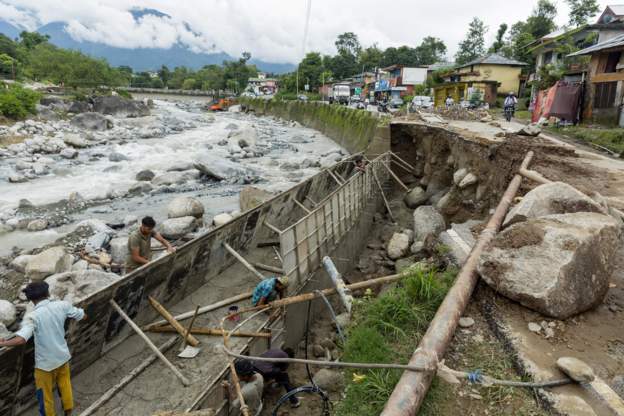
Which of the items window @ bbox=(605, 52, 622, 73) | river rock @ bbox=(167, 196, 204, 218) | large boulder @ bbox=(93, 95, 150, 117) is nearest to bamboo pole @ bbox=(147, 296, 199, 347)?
river rock @ bbox=(167, 196, 204, 218)

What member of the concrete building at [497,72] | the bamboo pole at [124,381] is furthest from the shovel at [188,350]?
the concrete building at [497,72]

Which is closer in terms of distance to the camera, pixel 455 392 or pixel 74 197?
pixel 455 392

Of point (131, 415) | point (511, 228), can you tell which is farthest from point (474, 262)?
point (131, 415)

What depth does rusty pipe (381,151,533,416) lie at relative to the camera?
3053 mm

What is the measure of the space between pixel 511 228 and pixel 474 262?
58 centimetres

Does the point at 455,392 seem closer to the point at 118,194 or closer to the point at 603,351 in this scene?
the point at 603,351

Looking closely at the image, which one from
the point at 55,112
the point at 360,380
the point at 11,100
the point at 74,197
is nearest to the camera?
the point at 360,380

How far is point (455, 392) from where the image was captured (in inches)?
132

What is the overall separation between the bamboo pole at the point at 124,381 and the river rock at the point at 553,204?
16.7 feet

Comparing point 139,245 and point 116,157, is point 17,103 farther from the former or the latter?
point 139,245

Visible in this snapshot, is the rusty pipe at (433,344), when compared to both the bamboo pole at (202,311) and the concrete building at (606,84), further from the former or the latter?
the concrete building at (606,84)

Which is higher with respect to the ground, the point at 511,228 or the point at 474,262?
the point at 511,228

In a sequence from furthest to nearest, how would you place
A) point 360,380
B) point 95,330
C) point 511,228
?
point 95,330 → point 511,228 → point 360,380

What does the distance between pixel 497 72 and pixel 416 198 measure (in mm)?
28159
